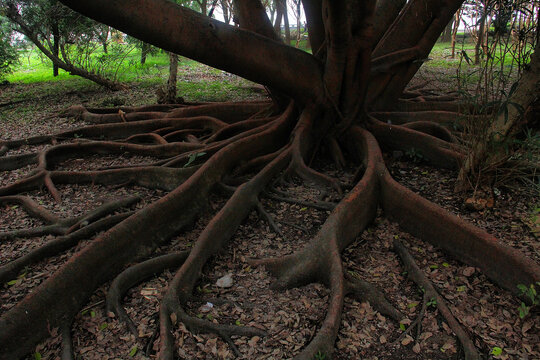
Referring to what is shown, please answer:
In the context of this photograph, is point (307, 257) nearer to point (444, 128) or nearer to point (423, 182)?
point (423, 182)

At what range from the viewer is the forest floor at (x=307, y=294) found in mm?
2561

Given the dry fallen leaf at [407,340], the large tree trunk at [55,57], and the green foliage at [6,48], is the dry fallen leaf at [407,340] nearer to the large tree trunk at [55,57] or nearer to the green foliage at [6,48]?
the large tree trunk at [55,57]

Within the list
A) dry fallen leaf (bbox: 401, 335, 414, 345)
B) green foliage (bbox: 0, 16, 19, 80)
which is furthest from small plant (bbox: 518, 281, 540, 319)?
green foliage (bbox: 0, 16, 19, 80)

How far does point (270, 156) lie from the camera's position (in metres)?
4.81

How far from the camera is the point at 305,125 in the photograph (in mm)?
4934

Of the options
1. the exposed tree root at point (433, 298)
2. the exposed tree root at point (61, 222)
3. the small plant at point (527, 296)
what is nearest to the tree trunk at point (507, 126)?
the exposed tree root at point (433, 298)

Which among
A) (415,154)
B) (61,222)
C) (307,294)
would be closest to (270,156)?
(415,154)

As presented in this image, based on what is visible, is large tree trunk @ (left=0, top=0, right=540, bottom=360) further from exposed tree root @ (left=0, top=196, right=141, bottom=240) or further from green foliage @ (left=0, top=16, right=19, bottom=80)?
green foliage @ (left=0, top=16, right=19, bottom=80)

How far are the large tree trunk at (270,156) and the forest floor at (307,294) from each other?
10 cm

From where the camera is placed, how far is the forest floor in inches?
101

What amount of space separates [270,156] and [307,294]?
2.17 meters

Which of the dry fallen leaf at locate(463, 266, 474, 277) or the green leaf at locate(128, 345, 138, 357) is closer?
the green leaf at locate(128, 345, 138, 357)

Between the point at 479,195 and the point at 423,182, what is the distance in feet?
2.44

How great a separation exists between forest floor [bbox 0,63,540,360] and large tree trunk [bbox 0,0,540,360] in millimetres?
99
